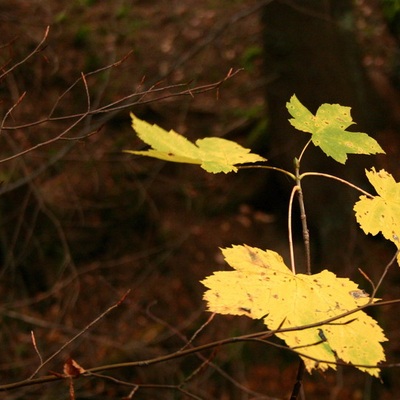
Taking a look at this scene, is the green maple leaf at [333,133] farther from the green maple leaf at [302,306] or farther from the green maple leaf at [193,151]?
the green maple leaf at [302,306]

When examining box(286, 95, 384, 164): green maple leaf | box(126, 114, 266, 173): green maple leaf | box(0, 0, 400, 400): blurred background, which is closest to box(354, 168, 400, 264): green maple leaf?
box(286, 95, 384, 164): green maple leaf

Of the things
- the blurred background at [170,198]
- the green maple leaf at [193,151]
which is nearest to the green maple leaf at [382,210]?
the green maple leaf at [193,151]

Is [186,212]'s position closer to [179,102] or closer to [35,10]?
[179,102]

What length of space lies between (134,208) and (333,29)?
260cm

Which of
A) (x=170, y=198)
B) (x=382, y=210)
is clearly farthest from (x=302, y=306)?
(x=170, y=198)

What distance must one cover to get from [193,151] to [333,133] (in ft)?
0.93

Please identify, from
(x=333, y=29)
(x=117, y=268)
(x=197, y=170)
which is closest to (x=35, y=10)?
(x=197, y=170)

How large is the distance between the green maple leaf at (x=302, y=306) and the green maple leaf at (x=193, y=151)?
24 cm

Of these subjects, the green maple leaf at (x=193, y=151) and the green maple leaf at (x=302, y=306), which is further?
the green maple leaf at (x=193, y=151)

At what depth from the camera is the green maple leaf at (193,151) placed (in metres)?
1.26

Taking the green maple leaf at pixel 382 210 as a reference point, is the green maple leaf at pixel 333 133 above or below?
above

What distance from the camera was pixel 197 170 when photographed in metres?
6.86

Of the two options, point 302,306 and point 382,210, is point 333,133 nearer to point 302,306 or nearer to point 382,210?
point 382,210

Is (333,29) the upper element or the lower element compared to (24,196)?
upper
